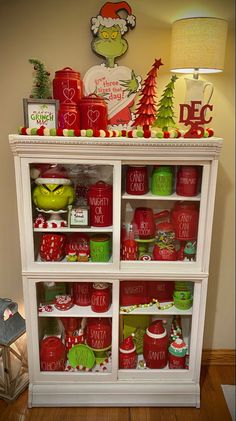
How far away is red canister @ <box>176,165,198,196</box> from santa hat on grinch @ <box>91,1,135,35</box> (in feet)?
2.38

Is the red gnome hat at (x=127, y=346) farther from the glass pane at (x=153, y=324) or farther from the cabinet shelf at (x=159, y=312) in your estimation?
the cabinet shelf at (x=159, y=312)

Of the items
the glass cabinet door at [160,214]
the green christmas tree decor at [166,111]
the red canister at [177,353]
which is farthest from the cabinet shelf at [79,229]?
the red canister at [177,353]

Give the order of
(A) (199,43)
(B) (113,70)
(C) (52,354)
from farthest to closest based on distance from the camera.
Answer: (C) (52,354) → (B) (113,70) → (A) (199,43)

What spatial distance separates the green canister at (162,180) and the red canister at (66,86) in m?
0.48

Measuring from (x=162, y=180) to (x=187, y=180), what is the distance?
11 cm

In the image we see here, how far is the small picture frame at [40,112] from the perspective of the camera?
159cm

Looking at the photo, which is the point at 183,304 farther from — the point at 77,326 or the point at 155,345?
the point at 77,326

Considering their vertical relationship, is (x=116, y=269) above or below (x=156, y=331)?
above

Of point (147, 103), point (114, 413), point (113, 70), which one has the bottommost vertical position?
point (114, 413)

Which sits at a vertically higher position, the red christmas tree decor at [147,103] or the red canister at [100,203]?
the red christmas tree decor at [147,103]

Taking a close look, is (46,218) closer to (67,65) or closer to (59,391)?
(67,65)

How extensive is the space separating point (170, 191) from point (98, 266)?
0.49m

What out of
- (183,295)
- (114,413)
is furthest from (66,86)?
(114,413)

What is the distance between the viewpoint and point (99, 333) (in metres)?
1.89
